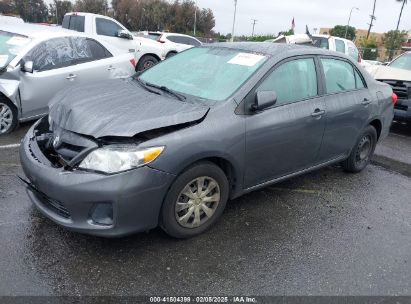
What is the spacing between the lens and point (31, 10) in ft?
238

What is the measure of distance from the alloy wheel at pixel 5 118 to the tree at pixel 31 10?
71438mm

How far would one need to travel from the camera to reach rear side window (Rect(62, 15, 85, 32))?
10961 millimetres

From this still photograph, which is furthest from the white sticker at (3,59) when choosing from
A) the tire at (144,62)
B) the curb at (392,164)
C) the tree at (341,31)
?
the tree at (341,31)

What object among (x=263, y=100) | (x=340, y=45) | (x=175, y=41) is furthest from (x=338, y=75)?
(x=175, y=41)

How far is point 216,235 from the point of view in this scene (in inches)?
138

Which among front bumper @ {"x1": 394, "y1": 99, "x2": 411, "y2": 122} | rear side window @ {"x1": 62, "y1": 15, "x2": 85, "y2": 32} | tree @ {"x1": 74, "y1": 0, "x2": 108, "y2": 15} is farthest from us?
tree @ {"x1": 74, "y1": 0, "x2": 108, "y2": 15}

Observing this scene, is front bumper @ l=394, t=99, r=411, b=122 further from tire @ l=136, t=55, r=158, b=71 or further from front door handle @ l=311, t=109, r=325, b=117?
tire @ l=136, t=55, r=158, b=71

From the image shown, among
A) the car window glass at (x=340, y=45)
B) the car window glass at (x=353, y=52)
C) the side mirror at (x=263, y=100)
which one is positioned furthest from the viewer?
the car window glass at (x=353, y=52)

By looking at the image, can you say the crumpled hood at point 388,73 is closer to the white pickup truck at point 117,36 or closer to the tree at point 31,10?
the white pickup truck at point 117,36

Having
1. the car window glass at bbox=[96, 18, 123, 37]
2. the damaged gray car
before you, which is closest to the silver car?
the damaged gray car

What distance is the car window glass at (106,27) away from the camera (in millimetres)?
10977

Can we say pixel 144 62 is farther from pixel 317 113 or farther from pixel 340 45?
pixel 317 113

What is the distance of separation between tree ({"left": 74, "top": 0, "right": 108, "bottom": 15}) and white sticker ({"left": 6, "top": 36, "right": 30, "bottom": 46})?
6155 centimetres

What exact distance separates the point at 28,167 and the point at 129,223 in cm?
98
